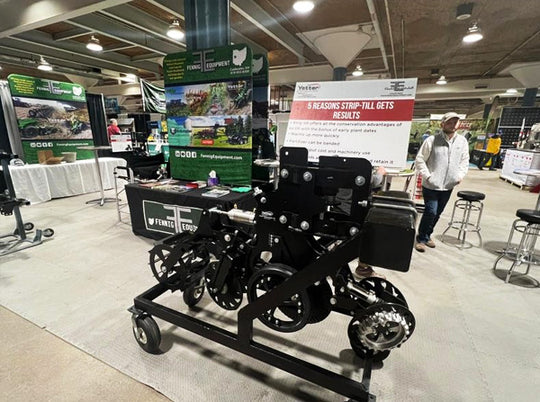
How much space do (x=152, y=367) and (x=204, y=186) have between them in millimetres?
2034

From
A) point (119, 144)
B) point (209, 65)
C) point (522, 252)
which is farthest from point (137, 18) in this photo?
point (522, 252)

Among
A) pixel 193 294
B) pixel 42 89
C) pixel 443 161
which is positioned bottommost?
pixel 193 294

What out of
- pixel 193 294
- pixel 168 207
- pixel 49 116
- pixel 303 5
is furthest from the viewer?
pixel 49 116

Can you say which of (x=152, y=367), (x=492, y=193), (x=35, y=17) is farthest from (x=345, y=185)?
(x=492, y=193)

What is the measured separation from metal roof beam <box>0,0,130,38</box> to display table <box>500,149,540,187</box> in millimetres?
9938

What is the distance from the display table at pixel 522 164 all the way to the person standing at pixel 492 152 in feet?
11.0

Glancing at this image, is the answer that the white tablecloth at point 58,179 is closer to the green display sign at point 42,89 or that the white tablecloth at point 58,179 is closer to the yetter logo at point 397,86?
the green display sign at point 42,89

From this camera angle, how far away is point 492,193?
687cm

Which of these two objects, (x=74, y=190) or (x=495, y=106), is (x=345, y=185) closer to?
(x=74, y=190)

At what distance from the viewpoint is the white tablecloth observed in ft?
16.1

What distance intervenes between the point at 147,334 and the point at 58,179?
17.7 ft

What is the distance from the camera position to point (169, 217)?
3107 millimetres

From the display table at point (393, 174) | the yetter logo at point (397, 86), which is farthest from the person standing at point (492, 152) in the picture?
the yetter logo at point (397, 86)

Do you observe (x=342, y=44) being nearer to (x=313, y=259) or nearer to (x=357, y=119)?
(x=357, y=119)
